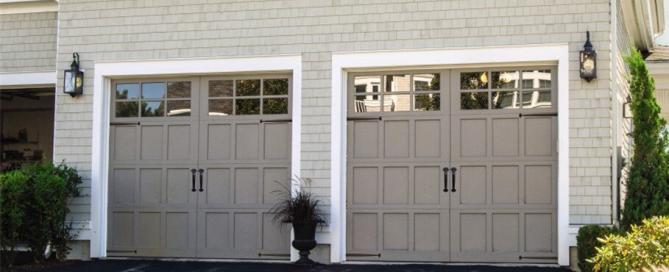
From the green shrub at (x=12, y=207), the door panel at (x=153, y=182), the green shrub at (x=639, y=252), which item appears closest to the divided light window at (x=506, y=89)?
the door panel at (x=153, y=182)

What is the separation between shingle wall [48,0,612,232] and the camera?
8539mm

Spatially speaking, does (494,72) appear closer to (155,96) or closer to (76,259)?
(155,96)

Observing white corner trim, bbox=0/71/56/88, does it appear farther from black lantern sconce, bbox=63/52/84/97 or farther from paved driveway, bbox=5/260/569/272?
paved driveway, bbox=5/260/569/272

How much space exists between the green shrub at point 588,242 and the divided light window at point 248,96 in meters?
3.56

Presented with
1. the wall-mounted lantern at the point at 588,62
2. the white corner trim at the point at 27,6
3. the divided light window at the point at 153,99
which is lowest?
the divided light window at the point at 153,99

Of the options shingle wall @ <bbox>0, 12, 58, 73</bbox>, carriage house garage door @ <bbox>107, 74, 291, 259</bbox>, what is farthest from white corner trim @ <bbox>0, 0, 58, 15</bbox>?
carriage house garage door @ <bbox>107, 74, 291, 259</bbox>

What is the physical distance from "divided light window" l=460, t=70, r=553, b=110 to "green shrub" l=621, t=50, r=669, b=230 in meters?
0.89

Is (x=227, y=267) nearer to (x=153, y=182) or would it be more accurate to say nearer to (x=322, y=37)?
(x=153, y=182)

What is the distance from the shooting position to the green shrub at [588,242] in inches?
310

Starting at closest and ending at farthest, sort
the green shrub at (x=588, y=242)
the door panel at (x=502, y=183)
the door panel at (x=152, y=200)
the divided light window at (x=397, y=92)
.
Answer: the green shrub at (x=588, y=242) < the door panel at (x=502, y=183) < the divided light window at (x=397, y=92) < the door panel at (x=152, y=200)

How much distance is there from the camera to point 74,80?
32.7ft

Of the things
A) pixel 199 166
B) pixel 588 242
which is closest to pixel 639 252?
pixel 588 242

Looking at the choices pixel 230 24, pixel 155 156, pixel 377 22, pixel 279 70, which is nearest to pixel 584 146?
pixel 377 22

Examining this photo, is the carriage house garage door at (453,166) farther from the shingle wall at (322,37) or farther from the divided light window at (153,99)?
the divided light window at (153,99)
